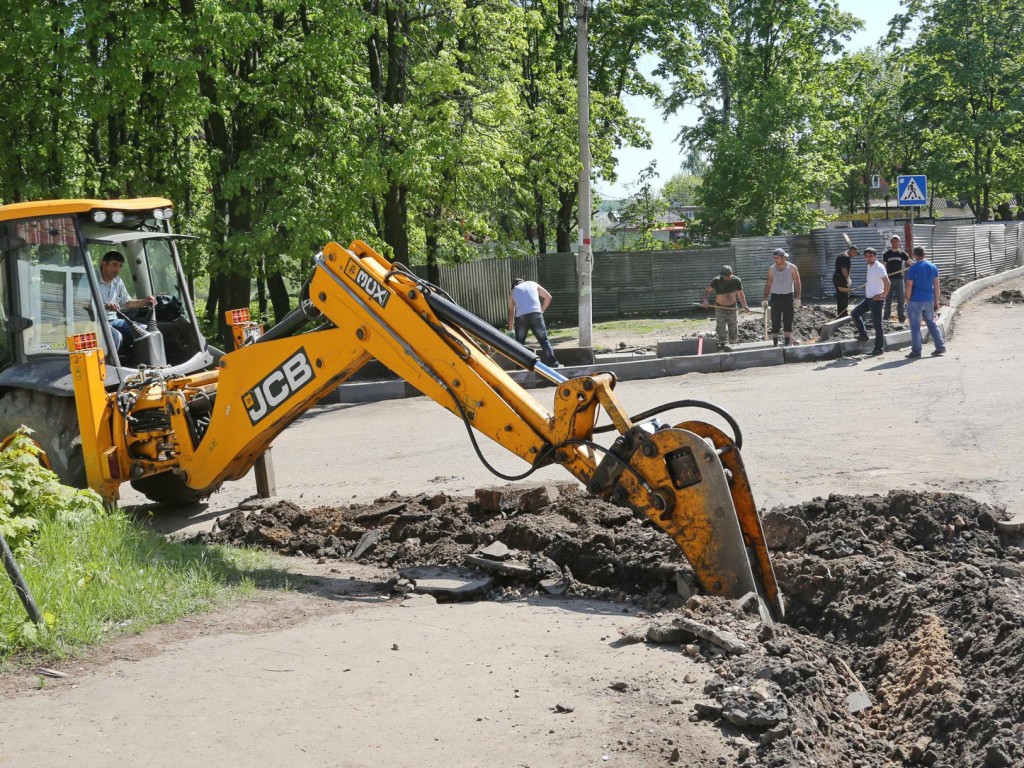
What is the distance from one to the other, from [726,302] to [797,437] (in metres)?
8.24

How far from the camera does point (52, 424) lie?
9.06 m

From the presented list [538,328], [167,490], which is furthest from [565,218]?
[167,490]

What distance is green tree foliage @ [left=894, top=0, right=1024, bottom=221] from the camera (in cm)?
3941

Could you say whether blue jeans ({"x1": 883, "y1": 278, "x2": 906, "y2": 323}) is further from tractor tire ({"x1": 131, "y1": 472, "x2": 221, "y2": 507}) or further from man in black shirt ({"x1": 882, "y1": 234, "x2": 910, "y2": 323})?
tractor tire ({"x1": 131, "y1": 472, "x2": 221, "y2": 507})

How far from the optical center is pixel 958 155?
40438 mm

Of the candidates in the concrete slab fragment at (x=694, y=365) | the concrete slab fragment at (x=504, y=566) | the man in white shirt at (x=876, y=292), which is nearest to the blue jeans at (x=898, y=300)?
the man in white shirt at (x=876, y=292)

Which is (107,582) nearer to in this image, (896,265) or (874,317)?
(874,317)

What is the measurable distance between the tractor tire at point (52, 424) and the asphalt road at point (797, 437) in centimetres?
116

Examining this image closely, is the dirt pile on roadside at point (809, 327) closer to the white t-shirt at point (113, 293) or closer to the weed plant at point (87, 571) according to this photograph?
the white t-shirt at point (113, 293)

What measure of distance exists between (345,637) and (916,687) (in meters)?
3.08

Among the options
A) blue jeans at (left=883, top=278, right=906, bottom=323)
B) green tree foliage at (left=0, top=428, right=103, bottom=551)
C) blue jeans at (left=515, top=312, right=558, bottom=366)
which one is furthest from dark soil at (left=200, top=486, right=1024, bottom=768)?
blue jeans at (left=883, top=278, right=906, bottom=323)

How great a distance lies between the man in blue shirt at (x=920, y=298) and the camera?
17.5m

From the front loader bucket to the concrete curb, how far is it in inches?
387

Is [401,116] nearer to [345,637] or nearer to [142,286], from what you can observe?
[142,286]
